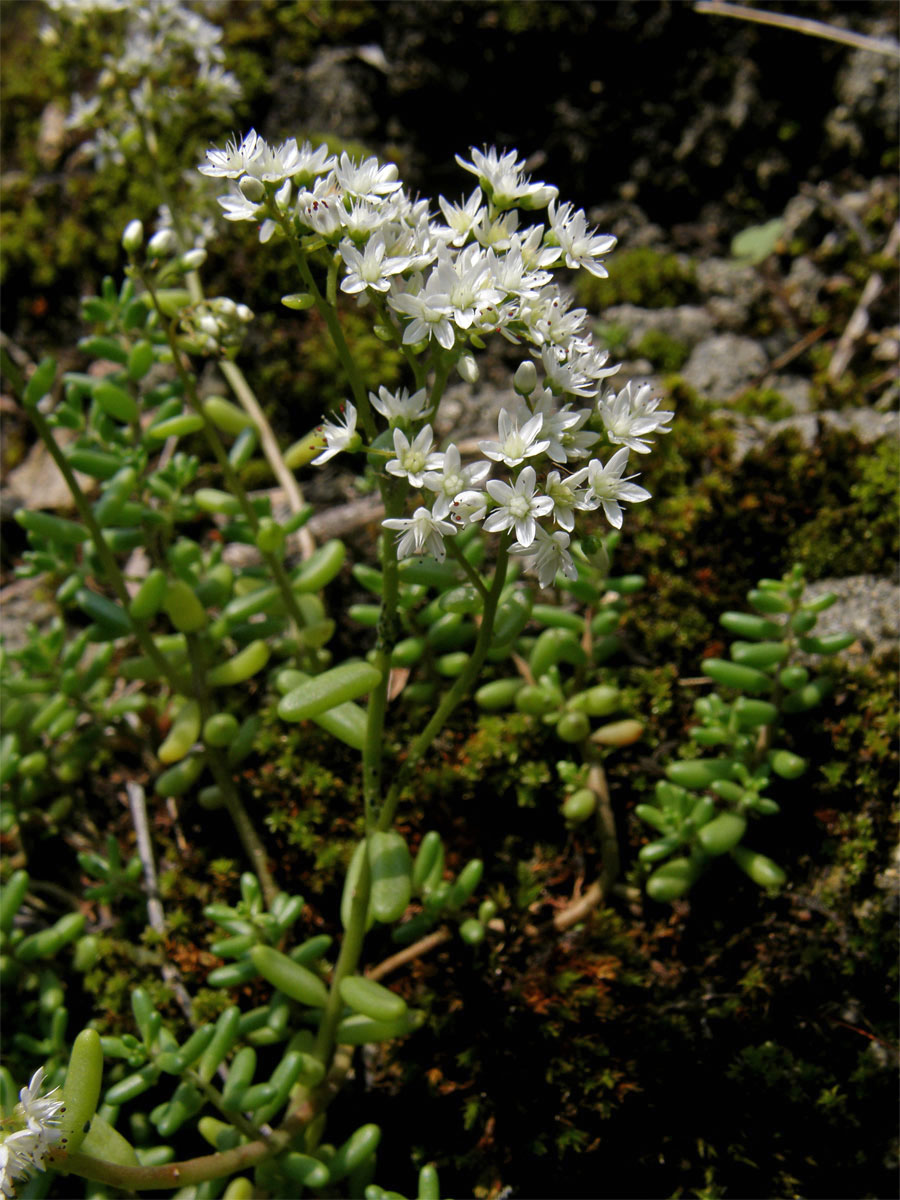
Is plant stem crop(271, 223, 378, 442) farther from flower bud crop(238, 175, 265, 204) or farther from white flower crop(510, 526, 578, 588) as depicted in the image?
white flower crop(510, 526, 578, 588)

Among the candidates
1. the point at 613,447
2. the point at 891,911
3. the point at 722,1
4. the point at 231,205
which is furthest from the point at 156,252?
the point at 722,1

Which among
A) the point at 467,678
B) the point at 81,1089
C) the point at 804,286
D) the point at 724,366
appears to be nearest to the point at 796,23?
the point at 804,286

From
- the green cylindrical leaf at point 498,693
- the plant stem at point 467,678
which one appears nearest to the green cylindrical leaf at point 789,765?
the green cylindrical leaf at point 498,693

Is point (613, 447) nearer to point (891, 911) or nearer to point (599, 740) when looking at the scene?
point (599, 740)

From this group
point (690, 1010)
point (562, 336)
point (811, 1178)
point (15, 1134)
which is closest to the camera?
point (15, 1134)

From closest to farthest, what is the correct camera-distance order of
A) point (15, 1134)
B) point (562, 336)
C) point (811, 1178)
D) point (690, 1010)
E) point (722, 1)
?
1. point (15, 1134)
2. point (562, 336)
3. point (811, 1178)
4. point (690, 1010)
5. point (722, 1)

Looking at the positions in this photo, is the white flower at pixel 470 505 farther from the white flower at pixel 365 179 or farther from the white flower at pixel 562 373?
Answer: the white flower at pixel 365 179

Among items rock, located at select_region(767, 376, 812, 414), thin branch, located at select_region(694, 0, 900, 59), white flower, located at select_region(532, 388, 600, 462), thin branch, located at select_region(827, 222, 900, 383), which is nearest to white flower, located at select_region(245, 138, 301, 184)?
white flower, located at select_region(532, 388, 600, 462)
